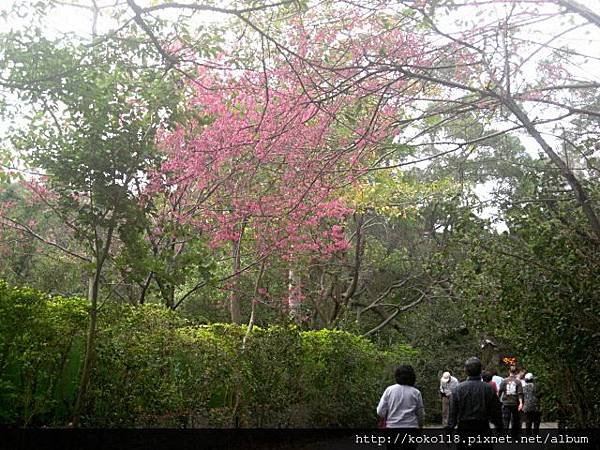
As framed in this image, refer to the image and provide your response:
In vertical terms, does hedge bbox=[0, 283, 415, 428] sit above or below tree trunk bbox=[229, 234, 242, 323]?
below

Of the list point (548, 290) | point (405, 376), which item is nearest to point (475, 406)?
point (405, 376)

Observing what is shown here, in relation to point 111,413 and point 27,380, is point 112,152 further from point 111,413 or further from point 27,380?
point 111,413

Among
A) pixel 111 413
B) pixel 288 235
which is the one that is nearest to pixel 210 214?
pixel 288 235

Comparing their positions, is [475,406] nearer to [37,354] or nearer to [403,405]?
[403,405]

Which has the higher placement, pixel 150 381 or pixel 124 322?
pixel 124 322

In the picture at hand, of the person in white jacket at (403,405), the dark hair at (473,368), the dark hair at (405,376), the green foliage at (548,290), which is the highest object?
the green foliage at (548,290)

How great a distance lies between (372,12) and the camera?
6074 millimetres

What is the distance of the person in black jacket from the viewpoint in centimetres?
611

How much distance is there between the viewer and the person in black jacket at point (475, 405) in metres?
6.11

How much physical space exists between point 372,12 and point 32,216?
373 inches

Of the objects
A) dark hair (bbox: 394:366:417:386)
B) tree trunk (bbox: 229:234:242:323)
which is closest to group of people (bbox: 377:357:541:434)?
dark hair (bbox: 394:366:417:386)

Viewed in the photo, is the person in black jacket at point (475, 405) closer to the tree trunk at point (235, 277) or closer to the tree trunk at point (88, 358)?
the tree trunk at point (88, 358)

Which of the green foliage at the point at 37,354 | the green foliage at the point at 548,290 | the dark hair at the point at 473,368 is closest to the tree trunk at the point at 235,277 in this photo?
the green foliage at the point at 548,290

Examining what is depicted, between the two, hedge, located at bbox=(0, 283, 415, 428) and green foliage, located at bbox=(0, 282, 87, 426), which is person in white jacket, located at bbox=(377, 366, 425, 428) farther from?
green foliage, located at bbox=(0, 282, 87, 426)
